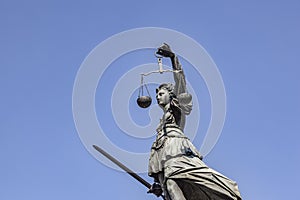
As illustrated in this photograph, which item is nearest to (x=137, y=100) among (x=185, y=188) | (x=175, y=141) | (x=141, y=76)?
(x=141, y=76)

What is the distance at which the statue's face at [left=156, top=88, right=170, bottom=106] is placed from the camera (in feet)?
35.5

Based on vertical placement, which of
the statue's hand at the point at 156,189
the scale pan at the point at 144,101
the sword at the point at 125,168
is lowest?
the statue's hand at the point at 156,189

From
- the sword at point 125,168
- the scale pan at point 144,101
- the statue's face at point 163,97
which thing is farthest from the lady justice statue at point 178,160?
the sword at point 125,168

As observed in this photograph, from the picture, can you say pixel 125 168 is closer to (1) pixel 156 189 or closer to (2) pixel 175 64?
(1) pixel 156 189

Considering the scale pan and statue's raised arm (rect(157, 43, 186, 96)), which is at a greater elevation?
statue's raised arm (rect(157, 43, 186, 96))

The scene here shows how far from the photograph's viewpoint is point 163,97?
35.6ft

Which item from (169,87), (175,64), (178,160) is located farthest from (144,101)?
(178,160)

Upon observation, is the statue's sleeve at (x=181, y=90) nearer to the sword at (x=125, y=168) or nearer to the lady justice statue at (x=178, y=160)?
the lady justice statue at (x=178, y=160)

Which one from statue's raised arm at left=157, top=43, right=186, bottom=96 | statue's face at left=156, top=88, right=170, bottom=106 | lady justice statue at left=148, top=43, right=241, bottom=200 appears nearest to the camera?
lady justice statue at left=148, top=43, right=241, bottom=200

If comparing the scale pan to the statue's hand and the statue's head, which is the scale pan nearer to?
the statue's head

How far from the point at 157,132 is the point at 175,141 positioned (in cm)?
63

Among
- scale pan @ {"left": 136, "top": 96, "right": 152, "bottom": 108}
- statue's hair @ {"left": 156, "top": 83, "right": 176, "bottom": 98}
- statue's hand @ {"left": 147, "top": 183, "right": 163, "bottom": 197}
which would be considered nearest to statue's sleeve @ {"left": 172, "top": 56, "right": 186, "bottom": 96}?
statue's hair @ {"left": 156, "top": 83, "right": 176, "bottom": 98}

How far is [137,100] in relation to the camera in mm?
10945

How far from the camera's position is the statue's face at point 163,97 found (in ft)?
35.5
